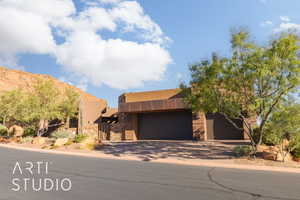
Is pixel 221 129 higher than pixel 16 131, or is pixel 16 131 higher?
pixel 221 129

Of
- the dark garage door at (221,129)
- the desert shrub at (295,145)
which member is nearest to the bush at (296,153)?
the desert shrub at (295,145)

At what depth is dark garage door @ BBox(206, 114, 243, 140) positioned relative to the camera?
18984 millimetres

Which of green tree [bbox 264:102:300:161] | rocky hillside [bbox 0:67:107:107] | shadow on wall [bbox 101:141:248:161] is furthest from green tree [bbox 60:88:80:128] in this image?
rocky hillside [bbox 0:67:107:107]

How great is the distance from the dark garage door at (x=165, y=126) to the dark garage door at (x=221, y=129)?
2015 mm

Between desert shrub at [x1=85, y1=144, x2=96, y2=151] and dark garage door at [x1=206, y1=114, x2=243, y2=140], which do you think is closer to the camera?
desert shrub at [x1=85, y1=144, x2=96, y2=151]

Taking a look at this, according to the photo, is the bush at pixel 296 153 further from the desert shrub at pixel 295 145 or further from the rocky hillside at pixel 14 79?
the rocky hillside at pixel 14 79

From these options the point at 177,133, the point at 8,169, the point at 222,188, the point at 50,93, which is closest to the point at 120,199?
the point at 222,188

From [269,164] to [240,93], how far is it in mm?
3780

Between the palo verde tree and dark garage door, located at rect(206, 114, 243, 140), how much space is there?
7273mm

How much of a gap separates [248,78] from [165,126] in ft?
42.6

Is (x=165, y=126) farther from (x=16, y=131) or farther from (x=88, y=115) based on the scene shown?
(x=16, y=131)

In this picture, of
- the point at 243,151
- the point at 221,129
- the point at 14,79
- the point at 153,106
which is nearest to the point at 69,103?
the point at 153,106

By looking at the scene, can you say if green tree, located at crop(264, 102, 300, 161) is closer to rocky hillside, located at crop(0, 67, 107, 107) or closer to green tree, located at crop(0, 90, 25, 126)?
green tree, located at crop(0, 90, 25, 126)

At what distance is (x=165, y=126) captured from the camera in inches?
879
